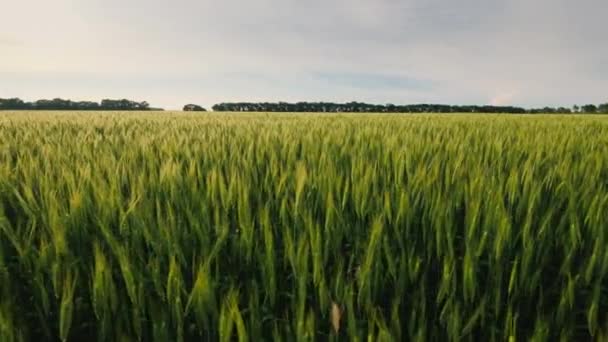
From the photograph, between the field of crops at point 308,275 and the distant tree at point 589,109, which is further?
the distant tree at point 589,109

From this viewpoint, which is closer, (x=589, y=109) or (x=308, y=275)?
(x=308, y=275)

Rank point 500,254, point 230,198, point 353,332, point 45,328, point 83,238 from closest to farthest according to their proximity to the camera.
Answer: point 353,332 < point 45,328 < point 500,254 < point 83,238 < point 230,198

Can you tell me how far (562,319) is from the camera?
667 millimetres

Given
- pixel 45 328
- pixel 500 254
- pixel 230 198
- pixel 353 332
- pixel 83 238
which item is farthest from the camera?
pixel 230 198

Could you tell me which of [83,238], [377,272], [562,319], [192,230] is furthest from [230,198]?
[562,319]

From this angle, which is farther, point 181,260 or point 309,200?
point 309,200

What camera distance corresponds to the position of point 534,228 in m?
0.98

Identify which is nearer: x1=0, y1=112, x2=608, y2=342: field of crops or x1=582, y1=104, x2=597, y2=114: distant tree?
x1=0, y1=112, x2=608, y2=342: field of crops

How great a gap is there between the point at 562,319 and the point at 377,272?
0.31 metres

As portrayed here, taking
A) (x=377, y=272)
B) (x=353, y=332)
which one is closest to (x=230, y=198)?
(x=377, y=272)

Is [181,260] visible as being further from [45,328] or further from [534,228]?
[534,228]

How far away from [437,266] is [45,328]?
731 mm

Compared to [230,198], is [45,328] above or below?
below

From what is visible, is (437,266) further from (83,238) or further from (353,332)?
(83,238)
